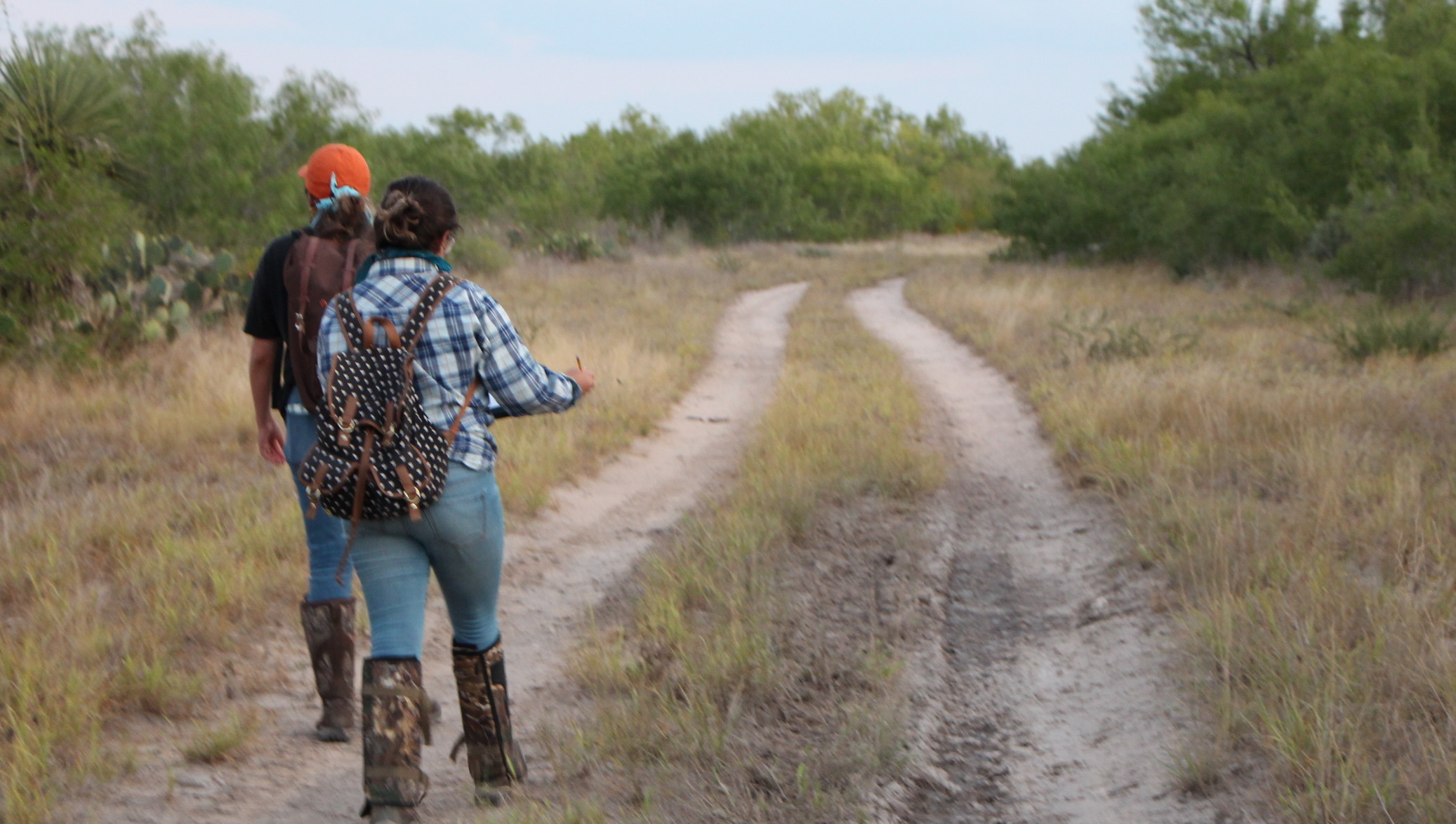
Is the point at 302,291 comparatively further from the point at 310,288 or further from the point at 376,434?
the point at 376,434

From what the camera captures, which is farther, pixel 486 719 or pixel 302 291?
pixel 302 291

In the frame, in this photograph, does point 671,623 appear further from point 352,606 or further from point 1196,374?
point 1196,374

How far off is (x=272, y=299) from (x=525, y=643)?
2.07 m

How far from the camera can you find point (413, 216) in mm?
2916

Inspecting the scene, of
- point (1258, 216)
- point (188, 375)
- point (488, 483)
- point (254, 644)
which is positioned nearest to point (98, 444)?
point (188, 375)

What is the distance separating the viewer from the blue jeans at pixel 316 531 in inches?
142

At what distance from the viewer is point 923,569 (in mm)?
5664

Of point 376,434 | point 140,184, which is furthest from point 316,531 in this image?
point 140,184

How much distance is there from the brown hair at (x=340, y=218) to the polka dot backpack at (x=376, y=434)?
78cm

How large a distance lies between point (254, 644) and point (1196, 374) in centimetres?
757

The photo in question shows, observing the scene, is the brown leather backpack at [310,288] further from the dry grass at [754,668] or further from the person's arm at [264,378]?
the dry grass at [754,668]

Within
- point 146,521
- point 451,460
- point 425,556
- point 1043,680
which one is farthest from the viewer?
point 146,521

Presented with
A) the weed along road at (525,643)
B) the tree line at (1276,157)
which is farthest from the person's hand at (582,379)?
the tree line at (1276,157)

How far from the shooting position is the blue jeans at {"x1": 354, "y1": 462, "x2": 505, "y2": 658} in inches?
113
